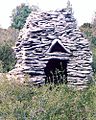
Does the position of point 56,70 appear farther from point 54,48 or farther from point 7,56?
point 7,56

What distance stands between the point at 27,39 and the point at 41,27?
709mm

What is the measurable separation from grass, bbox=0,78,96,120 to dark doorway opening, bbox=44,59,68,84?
285 centimetres

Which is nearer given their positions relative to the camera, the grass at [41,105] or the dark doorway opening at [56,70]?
the grass at [41,105]

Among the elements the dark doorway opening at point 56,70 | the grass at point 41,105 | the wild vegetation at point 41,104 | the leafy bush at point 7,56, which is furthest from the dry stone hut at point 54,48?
the leafy bush at point 7,56

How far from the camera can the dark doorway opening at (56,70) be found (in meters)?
18.2

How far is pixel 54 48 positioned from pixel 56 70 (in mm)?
941

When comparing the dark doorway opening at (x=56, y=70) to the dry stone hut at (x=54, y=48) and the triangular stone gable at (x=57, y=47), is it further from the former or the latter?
the triangular stone gable at (x=57, y=47)

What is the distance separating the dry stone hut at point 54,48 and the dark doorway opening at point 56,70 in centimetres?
16

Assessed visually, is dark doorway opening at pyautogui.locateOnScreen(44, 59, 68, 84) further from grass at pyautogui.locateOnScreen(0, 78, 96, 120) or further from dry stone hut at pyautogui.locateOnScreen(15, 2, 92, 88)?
grass at pyautogui.locateOnScreen(0, 78, 96, 120)

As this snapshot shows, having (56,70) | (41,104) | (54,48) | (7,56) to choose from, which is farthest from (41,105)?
(7,56)

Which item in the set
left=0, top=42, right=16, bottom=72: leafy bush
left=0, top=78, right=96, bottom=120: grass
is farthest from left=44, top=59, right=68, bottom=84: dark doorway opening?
left=0, top=42, right=16, bottom=72: leafy bush

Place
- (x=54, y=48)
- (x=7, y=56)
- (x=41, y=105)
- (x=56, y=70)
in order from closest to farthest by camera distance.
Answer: (x=41, y=105)
(x=56, y=70)
(x=54, y=48)
(x=7, y=56)

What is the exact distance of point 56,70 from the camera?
18.1m

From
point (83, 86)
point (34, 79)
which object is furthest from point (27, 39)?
point (83, 86)
